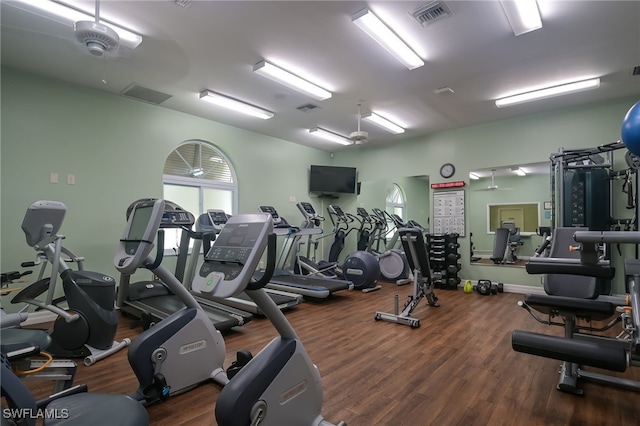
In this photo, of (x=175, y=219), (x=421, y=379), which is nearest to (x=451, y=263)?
(x=421, y=379)

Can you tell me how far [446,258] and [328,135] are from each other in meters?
3.39

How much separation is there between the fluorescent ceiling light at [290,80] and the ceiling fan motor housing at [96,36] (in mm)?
1555

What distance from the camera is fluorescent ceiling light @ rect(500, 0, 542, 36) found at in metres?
2.66

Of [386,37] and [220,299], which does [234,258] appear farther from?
[220,299]

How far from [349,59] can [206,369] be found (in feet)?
11.1

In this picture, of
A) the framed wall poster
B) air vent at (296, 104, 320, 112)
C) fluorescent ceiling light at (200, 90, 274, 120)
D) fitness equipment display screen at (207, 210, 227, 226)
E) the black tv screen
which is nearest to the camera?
fitness equipment display screen at (207, 210, 227, 226)

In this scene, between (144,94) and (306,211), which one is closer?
(144,94)

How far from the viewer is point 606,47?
11.1ft

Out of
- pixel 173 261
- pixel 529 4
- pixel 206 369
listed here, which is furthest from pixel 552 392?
pixel 173 261

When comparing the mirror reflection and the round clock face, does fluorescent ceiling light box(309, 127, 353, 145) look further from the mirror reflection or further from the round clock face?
the mirror reflection

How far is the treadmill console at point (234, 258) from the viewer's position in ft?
4.22

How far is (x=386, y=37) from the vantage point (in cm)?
316

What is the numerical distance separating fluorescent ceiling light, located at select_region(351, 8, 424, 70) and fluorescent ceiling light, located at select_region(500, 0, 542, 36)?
3.03 ft

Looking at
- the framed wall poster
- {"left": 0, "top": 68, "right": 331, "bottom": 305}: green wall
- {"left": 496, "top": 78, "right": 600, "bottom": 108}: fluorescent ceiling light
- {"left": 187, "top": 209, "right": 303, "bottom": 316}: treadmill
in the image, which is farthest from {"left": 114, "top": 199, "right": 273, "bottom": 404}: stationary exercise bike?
the framed wall poster
